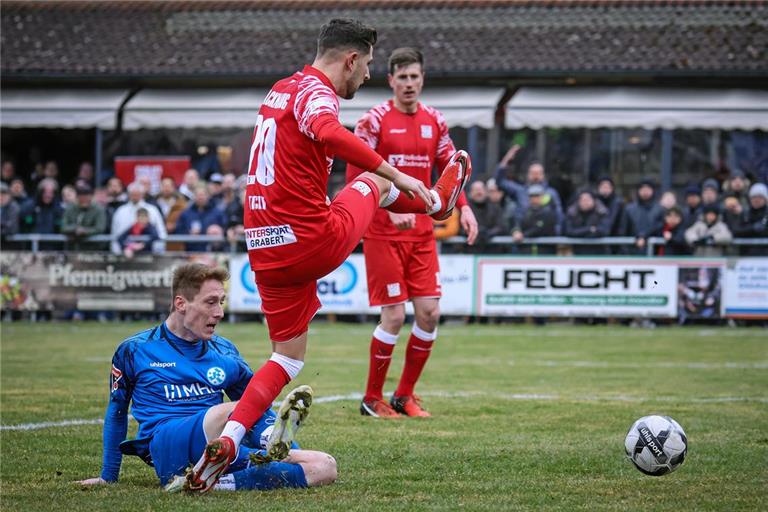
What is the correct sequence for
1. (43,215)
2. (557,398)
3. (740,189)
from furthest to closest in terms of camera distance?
(43,215) < (740,189) < (557,398)

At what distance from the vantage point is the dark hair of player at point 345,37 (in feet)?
21.0

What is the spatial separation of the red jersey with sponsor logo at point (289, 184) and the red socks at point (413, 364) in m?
3.36

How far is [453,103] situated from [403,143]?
15254 millimetres

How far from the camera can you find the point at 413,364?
9.53 meters

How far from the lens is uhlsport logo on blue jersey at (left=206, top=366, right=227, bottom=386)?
6457 millimetres

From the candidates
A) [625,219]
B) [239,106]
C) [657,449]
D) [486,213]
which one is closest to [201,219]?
[486,213]

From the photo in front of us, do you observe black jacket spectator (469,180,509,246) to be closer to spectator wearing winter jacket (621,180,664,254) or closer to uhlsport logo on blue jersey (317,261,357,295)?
spectator wearing winter jacket (621,180,664,254)

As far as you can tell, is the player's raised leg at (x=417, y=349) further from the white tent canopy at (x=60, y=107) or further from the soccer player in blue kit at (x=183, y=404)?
the white tent canopy at (x=60, y=107)

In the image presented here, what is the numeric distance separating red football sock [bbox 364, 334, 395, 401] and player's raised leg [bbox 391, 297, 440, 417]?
16cm

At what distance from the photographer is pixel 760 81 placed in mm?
25203

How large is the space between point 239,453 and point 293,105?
181cm

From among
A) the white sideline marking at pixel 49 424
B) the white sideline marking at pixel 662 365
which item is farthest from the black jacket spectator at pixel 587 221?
the white sideline marking at pixel 49 424

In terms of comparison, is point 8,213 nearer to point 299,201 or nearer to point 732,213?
Answer: point 732,213

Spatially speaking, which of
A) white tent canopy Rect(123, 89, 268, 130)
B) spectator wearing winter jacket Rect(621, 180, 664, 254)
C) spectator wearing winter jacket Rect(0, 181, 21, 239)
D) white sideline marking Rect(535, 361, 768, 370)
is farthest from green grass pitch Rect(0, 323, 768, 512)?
white tent canopy Rect(123, 89, 268, 130)
